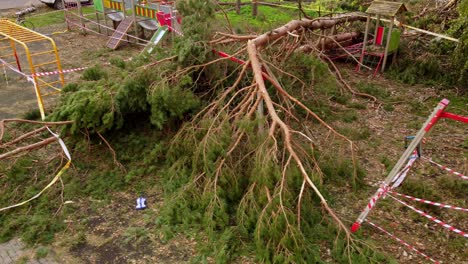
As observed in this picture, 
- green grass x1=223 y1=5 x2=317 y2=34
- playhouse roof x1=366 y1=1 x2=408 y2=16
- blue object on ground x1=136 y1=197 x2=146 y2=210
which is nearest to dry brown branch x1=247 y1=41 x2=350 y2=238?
blue object on ground x1=136 y1=197 x2=146 y2=210

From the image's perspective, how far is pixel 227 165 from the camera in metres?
4.64

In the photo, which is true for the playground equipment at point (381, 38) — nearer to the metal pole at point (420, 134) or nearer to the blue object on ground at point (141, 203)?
the metal pole at point (420, 134)

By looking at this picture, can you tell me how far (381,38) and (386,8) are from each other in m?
0.81

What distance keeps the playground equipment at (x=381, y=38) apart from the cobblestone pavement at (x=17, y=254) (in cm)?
756

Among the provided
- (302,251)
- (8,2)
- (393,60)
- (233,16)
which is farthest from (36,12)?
(302,251)

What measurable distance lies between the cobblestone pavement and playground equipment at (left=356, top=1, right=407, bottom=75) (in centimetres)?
756

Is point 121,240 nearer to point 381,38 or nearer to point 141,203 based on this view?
point 141,203

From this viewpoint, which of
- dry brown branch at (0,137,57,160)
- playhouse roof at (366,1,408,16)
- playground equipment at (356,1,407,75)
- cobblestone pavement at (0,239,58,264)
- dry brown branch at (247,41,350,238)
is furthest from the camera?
playground equipment at (356,1,407,75)

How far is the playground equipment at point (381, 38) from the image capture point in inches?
323

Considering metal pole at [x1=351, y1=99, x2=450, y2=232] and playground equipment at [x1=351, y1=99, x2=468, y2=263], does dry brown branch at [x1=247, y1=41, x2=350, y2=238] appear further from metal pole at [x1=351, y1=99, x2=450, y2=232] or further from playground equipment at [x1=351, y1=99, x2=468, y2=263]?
metal pole at [x1=351, y1=99, x2=450, y2=232]

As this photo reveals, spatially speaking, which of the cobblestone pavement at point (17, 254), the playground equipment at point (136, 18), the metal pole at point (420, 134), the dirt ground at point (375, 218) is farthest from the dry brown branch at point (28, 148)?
the metal pole at point (420, 134)

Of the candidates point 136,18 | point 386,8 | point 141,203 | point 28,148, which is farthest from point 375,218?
point 136,18

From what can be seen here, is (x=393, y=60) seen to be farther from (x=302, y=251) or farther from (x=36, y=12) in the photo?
(x=36, y=12)

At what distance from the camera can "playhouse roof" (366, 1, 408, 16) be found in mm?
8062
